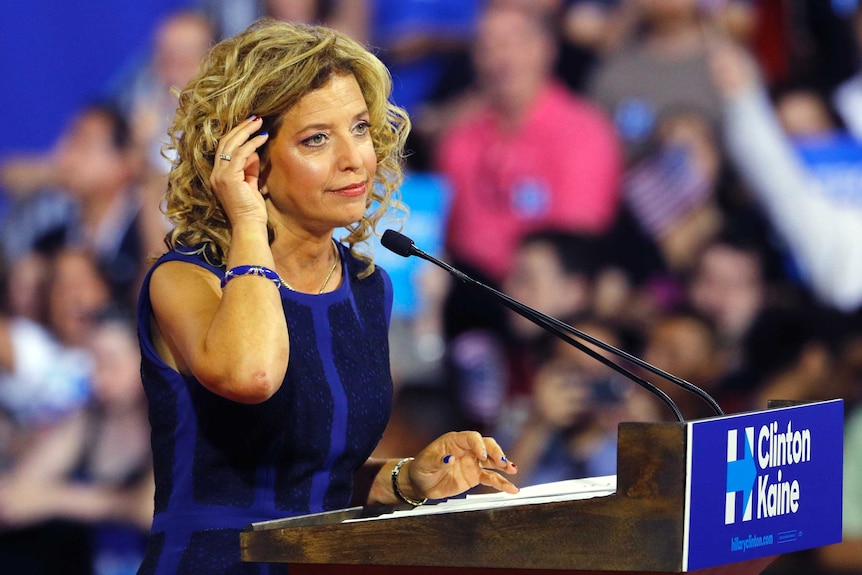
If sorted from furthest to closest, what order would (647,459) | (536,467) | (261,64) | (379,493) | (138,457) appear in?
(138,457), (536,467), (379,493), (261,64), (647,459)

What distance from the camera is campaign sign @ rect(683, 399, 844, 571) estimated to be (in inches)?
57.7

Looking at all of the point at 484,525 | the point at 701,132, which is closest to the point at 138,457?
the point at 701,132

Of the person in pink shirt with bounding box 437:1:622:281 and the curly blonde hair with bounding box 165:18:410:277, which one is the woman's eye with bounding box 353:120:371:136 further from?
the person in pink shirt with bounding box 437:1:622:281

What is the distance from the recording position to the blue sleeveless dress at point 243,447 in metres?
1.80

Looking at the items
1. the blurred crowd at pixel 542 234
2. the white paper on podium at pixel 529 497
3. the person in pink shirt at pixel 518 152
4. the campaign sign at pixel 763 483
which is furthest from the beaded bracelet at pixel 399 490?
the person in pink shirt at pixel 518 152

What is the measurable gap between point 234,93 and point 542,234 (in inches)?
117

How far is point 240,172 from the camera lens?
1.88 metres

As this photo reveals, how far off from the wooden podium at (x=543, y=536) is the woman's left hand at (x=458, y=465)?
0.26 metres

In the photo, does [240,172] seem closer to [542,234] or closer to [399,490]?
[399,490]

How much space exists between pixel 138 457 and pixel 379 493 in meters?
3.05

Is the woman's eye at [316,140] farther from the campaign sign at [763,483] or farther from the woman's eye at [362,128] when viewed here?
the campaign sign at [763,483]

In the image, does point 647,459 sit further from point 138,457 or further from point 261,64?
point 138,457

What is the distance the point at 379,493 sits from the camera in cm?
210

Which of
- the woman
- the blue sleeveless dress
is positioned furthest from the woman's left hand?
the blue sleeveless dress
